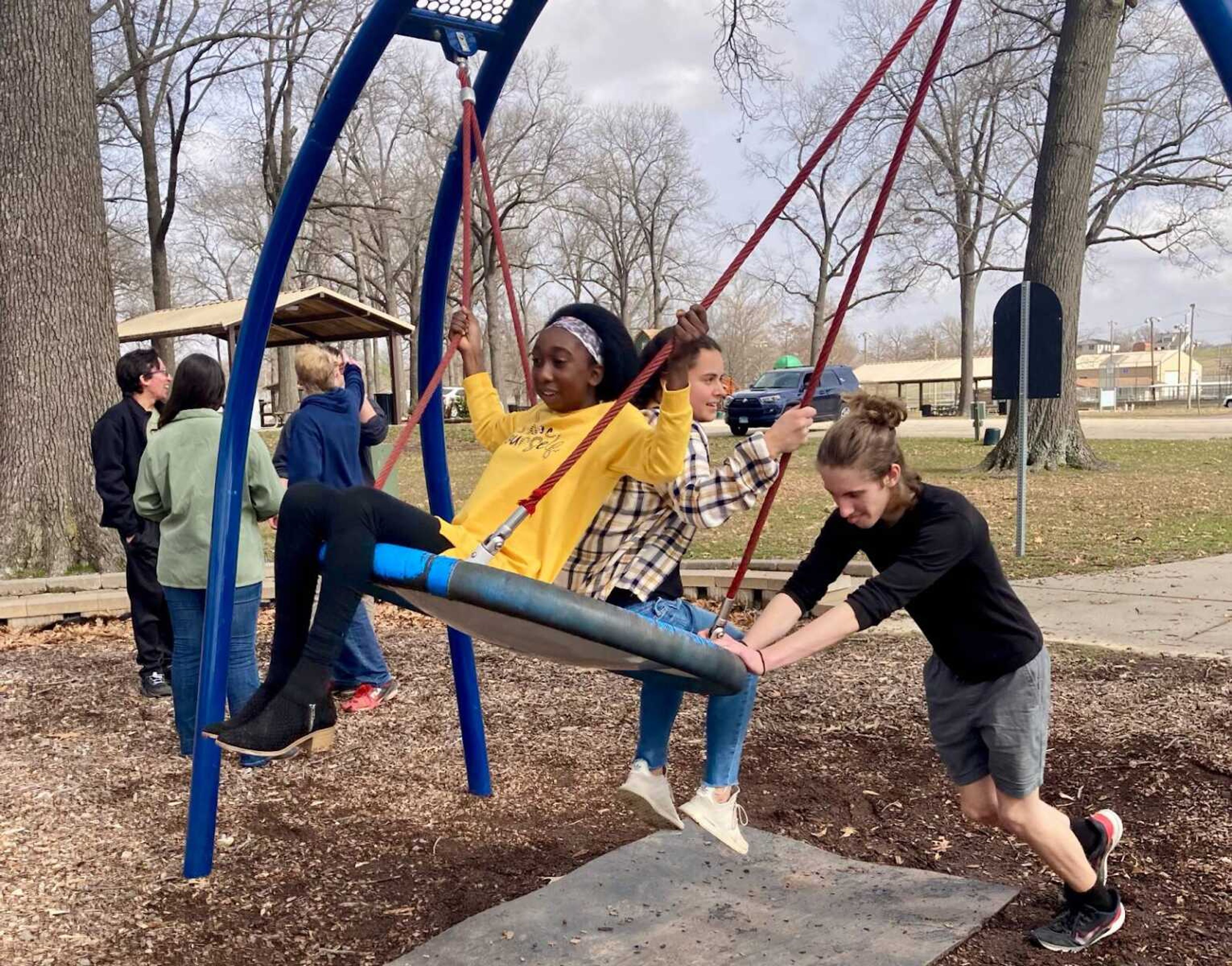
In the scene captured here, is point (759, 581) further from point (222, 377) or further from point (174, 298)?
point (174, 298)

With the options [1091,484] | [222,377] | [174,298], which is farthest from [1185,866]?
[174,298]

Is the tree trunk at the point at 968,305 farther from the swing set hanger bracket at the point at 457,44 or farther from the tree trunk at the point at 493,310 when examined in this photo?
the swing set hanger bracket at the point at 457,44

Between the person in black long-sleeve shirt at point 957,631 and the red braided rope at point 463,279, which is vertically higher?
the red braided rope at point 463,279

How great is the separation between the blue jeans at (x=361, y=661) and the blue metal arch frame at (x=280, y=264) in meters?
1.78

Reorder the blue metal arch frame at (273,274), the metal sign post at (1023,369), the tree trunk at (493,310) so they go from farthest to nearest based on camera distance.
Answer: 1. the tree trunk at (493,310)
2. the metal sign post at (1023,369)
3. the blue metal arch frame at (273,274)

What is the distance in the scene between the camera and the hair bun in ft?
8.27

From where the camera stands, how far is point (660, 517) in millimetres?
2947

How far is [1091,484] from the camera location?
12.7m

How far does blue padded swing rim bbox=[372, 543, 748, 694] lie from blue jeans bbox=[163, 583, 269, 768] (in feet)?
7.15

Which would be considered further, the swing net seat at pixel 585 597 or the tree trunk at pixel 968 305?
the tree trunk at pixel 968 305

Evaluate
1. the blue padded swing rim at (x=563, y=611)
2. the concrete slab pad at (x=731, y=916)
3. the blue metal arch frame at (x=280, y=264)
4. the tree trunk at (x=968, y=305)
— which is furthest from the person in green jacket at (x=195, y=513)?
the tree trunk at (x=968, y=305)

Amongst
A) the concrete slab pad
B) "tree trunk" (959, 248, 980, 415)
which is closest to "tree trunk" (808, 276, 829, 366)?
"tree trunk" (959, 248, 980, 415)

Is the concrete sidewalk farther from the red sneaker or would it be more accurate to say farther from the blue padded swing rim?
the blue padded swing rim

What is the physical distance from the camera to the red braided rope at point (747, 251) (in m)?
2.49
